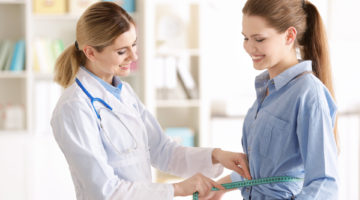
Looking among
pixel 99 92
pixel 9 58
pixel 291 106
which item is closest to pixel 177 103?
pixel 9 58

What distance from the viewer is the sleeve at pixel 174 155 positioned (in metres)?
1.99

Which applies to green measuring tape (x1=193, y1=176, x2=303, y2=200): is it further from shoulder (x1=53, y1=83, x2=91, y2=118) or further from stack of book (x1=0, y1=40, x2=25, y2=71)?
stack of book (x1=0, y1=40, x2=25, y2=71)

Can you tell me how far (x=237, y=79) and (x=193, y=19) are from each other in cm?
73

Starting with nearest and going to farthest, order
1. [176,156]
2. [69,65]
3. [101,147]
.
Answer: [101,147] < [69,65] < [176,156]

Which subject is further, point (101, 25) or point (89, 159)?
point (101, 25)

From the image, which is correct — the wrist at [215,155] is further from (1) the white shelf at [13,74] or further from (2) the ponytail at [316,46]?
(1) the white shelf at [13,74]

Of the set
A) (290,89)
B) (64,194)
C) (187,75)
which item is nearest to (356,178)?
(187,75)

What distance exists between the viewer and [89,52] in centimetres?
175

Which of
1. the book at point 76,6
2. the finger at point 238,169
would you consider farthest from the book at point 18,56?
the finger at point 238,169

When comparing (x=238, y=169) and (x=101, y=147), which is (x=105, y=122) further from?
(x=238, y=169)

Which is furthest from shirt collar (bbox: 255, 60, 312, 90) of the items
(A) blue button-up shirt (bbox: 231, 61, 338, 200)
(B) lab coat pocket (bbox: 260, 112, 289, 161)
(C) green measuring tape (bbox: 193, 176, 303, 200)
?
(C) green measuring tape (bbox: 193, 176, 303, 200)

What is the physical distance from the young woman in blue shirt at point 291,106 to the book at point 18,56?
2734 mm

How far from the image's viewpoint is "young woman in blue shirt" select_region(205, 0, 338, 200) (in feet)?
4.60

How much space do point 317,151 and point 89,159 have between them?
0.72 m
